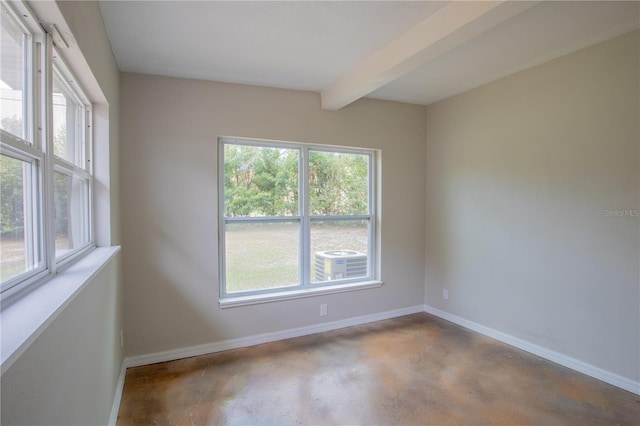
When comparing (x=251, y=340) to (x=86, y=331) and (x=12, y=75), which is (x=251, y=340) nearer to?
(x=86, y=331)

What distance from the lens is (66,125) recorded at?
163 centimetres

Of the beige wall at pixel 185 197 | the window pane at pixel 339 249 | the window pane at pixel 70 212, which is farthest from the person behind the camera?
the window pane at pixel 339 249

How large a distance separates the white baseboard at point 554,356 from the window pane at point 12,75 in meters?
3.81

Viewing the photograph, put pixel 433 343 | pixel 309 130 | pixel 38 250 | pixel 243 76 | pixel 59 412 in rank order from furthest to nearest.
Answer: pixel 309 130
pixel 433 343
pixel 243 76
pixel 38 250
pixel 59 412

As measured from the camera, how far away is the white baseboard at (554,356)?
94.1 inches

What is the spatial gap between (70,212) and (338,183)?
2.53 meters

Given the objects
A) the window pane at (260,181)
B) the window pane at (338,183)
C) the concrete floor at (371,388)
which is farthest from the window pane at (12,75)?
the window pane at (338,183)

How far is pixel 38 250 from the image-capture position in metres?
1.17

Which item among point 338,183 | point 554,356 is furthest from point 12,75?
point 554,356

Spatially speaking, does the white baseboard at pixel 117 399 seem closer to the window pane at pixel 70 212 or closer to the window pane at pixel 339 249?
the window pane at pixel 70 212

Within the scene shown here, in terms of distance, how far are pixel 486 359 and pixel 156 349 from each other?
2927 mm

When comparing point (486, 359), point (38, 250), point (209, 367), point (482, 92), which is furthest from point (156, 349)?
point (482, 92)

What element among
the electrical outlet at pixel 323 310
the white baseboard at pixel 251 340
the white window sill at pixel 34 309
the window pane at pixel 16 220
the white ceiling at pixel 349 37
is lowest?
the white baseboard at pixel 251 340

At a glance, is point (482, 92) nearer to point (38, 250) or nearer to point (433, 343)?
point (433, 343)
